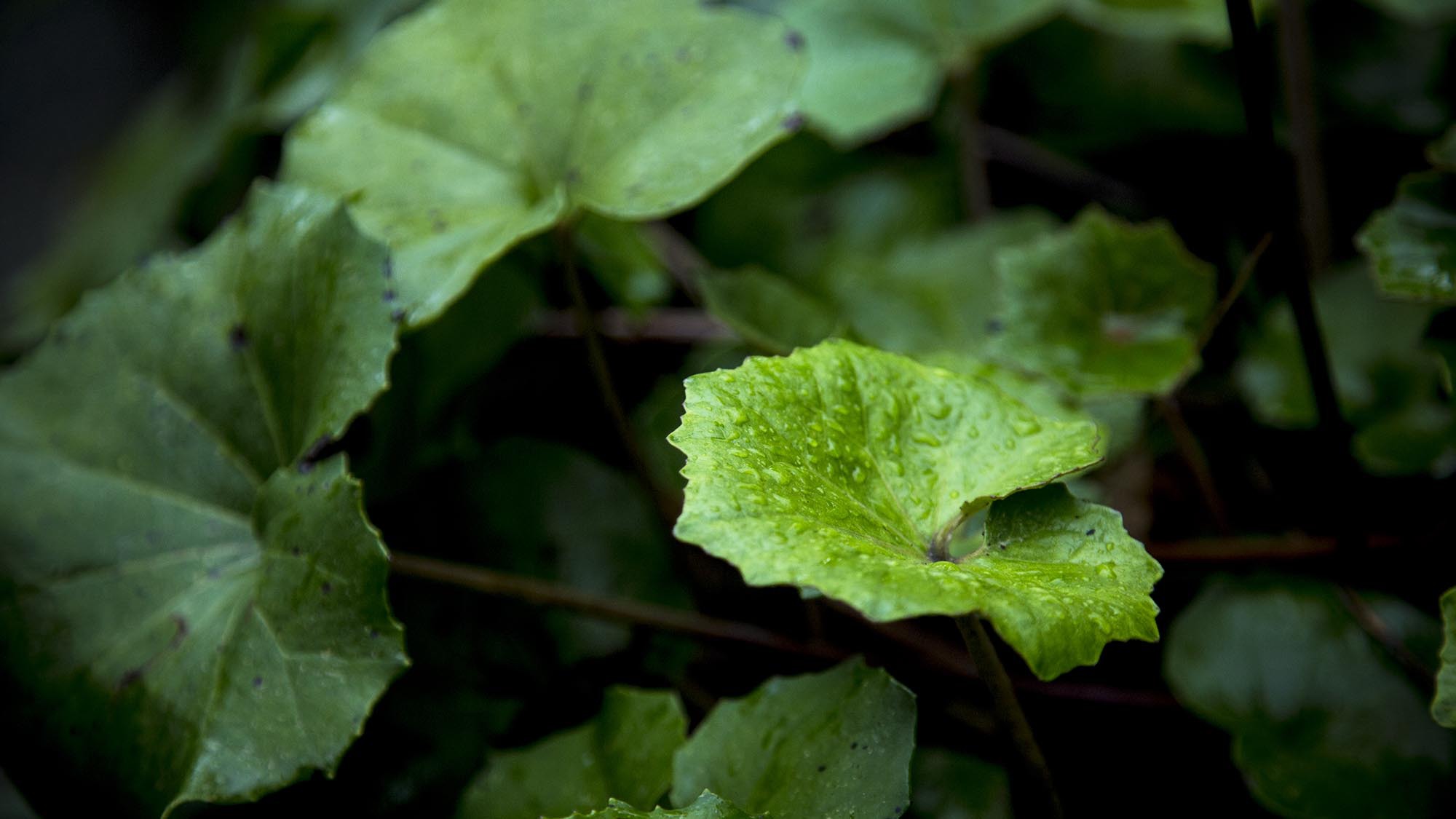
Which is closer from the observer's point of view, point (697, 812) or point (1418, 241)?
point (697, 812)

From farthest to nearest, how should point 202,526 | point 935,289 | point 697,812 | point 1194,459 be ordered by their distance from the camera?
point 935,289
point 1194,459
point 202,526
point 697,812

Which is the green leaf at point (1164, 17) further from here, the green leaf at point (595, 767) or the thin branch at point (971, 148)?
the green leaf at point (595, 767)

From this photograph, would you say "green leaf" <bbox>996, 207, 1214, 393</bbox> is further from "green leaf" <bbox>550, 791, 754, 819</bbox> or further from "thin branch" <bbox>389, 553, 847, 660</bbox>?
"green leaf" <bbox>550, 791, 754, 819</bbox>

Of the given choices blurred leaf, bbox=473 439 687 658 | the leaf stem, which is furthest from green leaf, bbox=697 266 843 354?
the leaf stem

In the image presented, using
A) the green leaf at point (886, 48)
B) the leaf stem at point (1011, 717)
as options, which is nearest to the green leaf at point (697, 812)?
the leaf stem at point (1011, 717)

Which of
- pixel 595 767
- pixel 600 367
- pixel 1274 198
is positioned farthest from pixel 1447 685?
pixel 600 367

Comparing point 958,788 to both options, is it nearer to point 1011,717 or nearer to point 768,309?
point 1011,717

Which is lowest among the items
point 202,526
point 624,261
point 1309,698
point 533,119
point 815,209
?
point 1309,698
